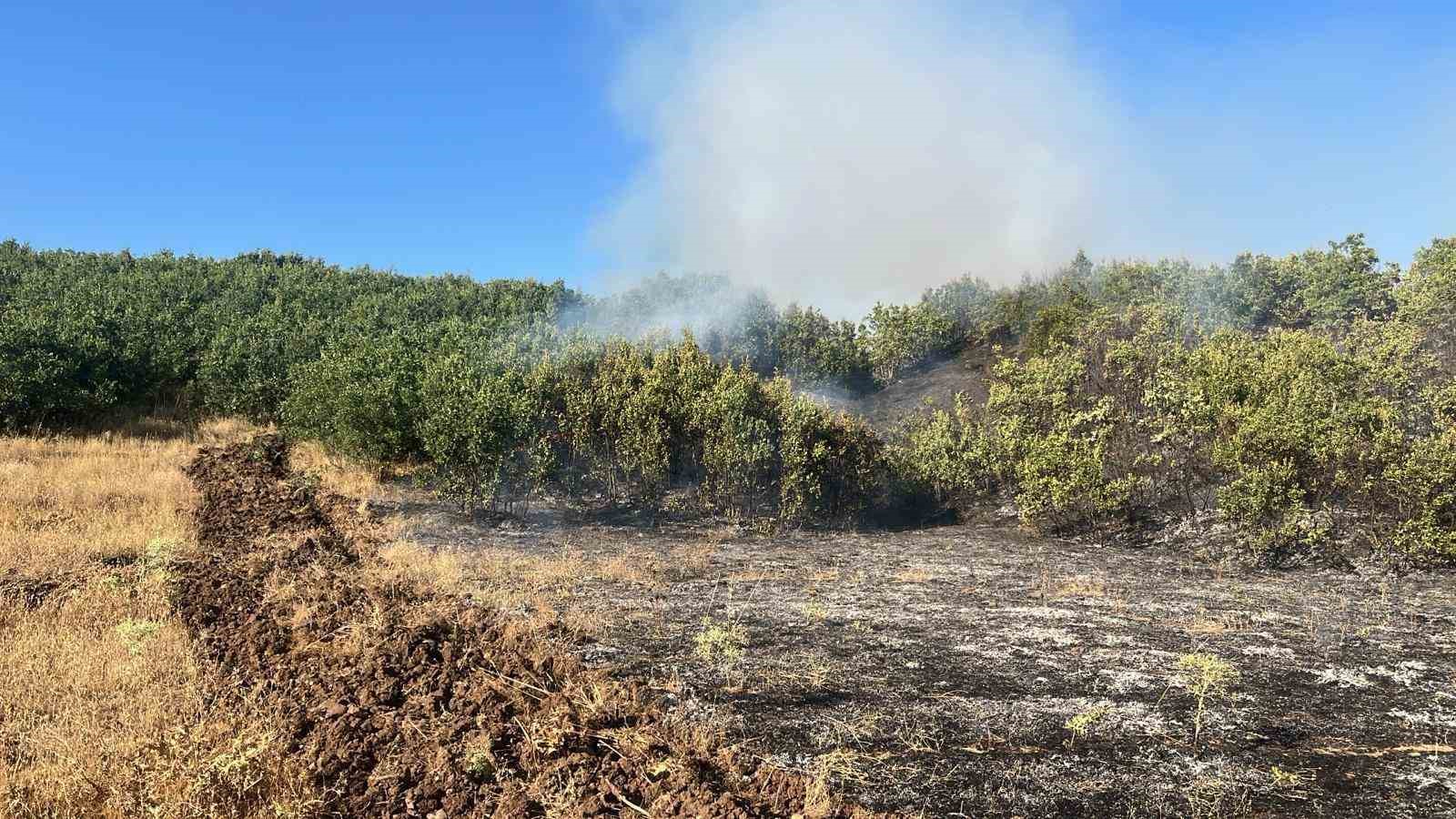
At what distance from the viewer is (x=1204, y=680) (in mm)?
6660

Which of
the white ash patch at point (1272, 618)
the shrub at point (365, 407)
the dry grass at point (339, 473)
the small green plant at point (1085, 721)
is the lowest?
the small green plant at point (1085, 721)

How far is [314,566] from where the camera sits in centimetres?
1046

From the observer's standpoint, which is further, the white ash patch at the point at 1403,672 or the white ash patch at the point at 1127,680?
the white ash patch at the point at 1403,672

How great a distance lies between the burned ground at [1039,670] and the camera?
4969mm

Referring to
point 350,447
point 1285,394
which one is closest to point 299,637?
point 350,447

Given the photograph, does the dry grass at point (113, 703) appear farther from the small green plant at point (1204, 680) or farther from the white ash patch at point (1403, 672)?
the white ash patch at point (1403, 672)

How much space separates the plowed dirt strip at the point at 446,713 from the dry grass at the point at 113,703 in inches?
13.5

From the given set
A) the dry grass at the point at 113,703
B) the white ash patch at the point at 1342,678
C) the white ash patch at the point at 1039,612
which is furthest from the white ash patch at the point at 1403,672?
the dry grass at the point at 113,703

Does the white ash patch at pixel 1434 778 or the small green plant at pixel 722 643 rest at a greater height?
the small green plant at pixel 722 643

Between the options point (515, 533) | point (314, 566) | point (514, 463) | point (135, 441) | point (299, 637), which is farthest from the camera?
point (135, 441)

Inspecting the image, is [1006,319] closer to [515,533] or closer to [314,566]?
[515,533]

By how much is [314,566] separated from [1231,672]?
11.0 meters

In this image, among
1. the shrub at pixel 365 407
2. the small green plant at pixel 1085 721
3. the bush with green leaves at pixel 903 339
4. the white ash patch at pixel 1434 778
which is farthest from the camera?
the bush with green leaves at pixel 903 339

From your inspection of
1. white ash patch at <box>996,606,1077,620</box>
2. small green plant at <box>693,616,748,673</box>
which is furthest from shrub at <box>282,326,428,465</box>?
white ash patch at <box>996,606,1077,620</box>
